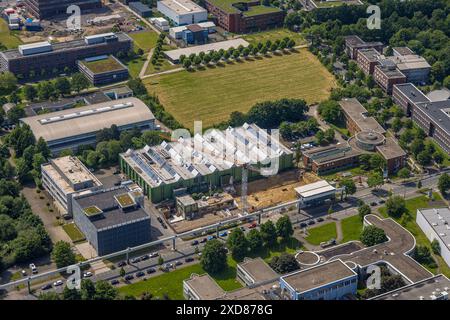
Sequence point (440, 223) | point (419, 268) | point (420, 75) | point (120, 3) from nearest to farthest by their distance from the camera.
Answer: point (419, 268) → point (440, 223) → point (420, 75) → point (120, 3)

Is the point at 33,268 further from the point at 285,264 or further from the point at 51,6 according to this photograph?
the point at 51,6

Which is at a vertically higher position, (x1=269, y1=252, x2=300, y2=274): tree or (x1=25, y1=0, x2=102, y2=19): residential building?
(x1=25, y1=0, x2=102, y2=19): residential building

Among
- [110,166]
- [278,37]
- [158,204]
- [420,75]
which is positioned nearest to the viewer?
[158,204]

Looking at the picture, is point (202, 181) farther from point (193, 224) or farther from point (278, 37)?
point (278, 37)

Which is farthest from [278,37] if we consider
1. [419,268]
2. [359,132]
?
[419,268]

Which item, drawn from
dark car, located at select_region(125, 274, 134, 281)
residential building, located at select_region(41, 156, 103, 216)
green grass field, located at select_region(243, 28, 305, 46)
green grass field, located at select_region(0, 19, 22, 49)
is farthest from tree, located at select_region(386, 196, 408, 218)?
green grass field, located at select_region(0, 19, 22, 49)

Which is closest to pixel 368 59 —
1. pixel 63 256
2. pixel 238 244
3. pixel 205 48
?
pixel 205 48

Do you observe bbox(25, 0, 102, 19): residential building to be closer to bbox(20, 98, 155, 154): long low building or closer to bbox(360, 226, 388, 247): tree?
bbox(20, 98, 155, 154): long low building

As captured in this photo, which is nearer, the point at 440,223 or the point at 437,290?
the point at 437,290
